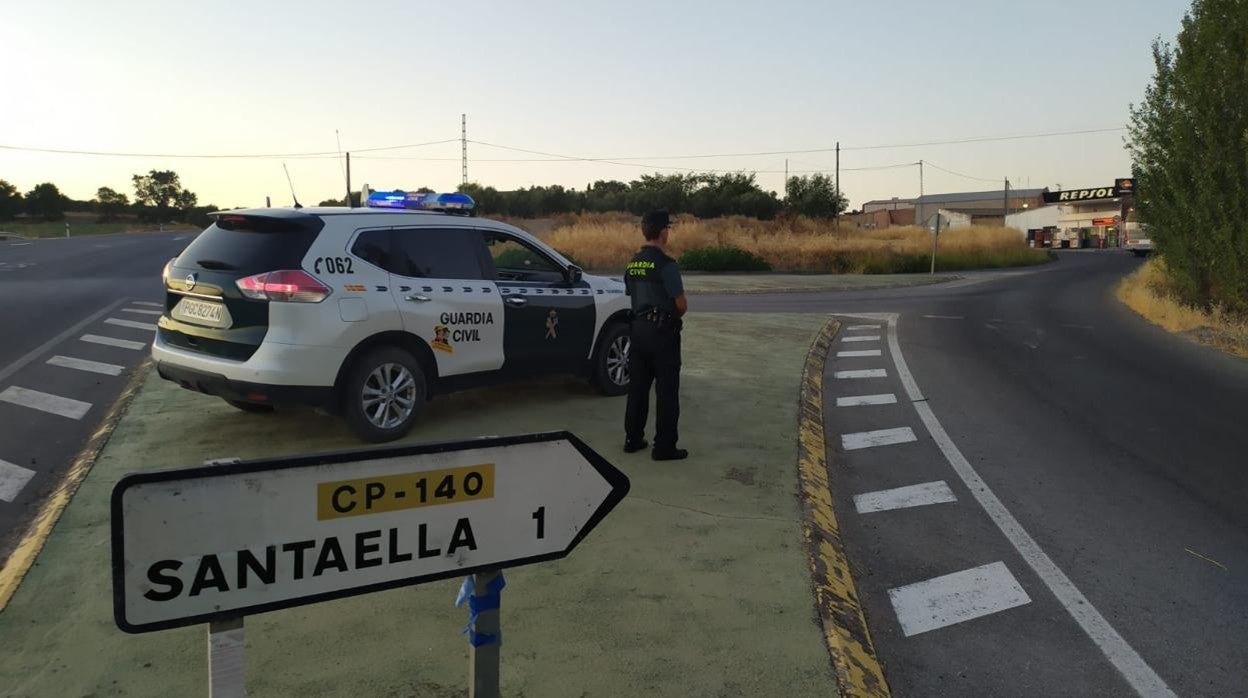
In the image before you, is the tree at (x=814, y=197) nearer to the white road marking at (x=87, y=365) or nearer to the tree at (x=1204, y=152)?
the tree at (x=1204, y=152)

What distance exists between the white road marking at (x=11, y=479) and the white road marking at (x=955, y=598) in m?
5.53

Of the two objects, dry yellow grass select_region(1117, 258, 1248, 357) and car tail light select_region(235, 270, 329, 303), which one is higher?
car tail light select_region(235, 270, 329, 303)

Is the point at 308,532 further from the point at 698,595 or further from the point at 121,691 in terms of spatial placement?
the point at 698,595

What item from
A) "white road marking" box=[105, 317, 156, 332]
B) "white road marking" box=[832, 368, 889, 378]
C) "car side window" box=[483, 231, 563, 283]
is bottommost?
"white road marking" box=[832, 368, 889, 378]

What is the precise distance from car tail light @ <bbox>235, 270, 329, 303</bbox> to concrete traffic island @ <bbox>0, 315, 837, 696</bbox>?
1.16m

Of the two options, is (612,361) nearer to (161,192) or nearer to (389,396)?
(389,396)

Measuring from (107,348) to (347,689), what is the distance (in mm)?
10293

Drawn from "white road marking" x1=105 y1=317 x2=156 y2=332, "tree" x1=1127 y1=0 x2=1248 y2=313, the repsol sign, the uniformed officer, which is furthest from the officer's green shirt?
the repsol sign

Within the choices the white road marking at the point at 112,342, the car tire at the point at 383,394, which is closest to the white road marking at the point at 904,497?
the car tire at the point at 383,394

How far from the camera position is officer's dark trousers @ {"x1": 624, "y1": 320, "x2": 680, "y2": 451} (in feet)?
21.0

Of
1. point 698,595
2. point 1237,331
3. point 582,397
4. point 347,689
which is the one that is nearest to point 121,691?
point 347,689

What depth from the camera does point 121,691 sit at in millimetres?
3281

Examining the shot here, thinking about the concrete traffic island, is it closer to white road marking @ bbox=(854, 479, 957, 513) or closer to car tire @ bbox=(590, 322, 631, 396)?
white road marking @ bbox=(854, 479, 957, 513)

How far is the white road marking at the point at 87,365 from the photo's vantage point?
10.2 meters
